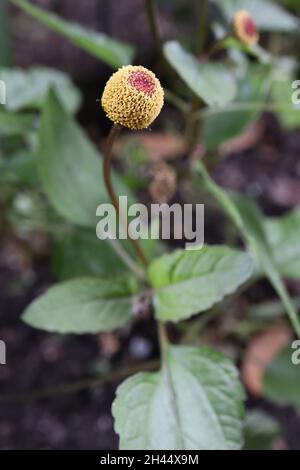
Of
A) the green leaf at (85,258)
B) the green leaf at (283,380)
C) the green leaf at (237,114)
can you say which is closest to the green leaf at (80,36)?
the green leaf at (237,114)

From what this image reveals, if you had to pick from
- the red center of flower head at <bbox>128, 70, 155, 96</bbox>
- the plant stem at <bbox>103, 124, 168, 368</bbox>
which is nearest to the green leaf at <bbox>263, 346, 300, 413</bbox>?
the plant stem at <bbox>103, 124, 168, 368</bbox>

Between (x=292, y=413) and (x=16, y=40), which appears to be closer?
(x=292, y=413)

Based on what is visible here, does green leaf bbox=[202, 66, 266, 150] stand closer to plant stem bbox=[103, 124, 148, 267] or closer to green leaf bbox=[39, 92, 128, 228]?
green leaf bbox=[39, 92, 128, 228]

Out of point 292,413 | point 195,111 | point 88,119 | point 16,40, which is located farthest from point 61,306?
point 16,40

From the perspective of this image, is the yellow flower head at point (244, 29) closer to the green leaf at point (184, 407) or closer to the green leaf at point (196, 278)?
the green leaf at point (196, 278)

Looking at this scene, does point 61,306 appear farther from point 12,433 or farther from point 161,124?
point 161,124
